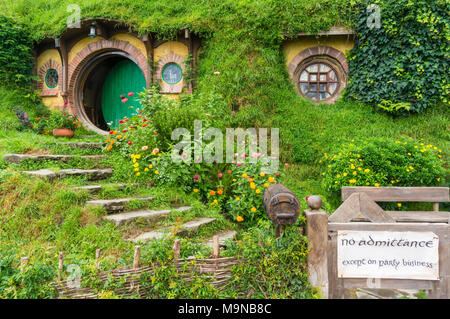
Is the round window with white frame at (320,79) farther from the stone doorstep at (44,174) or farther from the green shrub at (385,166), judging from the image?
the stone doorstep at (44,174)

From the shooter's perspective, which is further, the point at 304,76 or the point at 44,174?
the point at 304,76

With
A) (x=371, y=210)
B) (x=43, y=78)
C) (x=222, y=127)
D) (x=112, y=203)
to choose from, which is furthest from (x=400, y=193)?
(x=43, y=78)

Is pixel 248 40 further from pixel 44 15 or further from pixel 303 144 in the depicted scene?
pixel 44 15

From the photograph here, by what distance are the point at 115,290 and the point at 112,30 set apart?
270 inches

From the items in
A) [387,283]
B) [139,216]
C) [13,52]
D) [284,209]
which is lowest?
[387,283]

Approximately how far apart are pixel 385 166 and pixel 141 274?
3.94 metres

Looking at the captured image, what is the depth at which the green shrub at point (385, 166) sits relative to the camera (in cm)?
438

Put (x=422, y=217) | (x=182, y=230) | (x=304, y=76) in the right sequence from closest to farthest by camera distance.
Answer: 1. (x=182, y=230)
2. (x=422, y=217)
3. (x=304, y=76)

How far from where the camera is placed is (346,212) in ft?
9.09

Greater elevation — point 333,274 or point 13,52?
point 13,52

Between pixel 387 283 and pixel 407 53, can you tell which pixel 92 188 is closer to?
pixel 387 283

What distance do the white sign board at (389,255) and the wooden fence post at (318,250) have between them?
0.14 metres

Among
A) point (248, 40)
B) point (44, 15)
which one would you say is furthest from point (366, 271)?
point (44, 15)

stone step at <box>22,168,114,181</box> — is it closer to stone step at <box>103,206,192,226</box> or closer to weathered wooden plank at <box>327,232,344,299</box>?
stone step at <box>103,206,192,226</box>
